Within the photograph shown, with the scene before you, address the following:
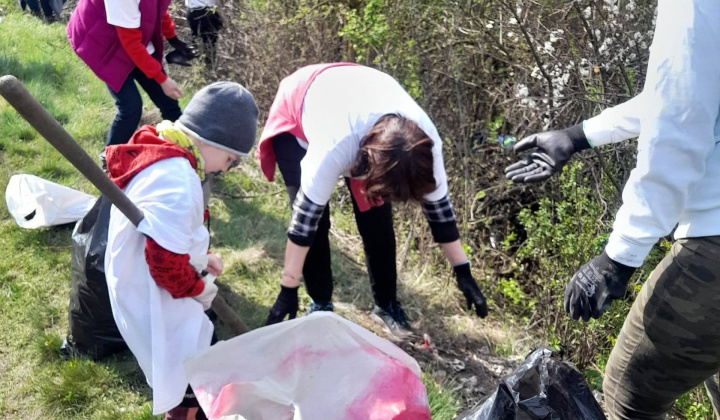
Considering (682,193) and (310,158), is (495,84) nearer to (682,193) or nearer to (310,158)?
(310,158)

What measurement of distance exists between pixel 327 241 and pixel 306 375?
962 millimetres

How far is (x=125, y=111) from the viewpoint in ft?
12.0

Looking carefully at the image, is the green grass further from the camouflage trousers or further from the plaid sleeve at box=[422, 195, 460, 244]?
the camouflage trousers

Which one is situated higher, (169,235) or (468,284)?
(169,235)

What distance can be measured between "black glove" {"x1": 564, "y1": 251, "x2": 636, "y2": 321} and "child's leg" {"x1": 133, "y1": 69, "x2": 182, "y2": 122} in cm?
287

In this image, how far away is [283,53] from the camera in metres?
4.80

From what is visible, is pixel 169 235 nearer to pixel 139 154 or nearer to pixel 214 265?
pixel 139 154

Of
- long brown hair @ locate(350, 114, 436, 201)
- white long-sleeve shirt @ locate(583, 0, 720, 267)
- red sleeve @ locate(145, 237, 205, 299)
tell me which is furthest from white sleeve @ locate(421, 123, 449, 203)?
red sleeve @ locate(145, 237, 205, 299)

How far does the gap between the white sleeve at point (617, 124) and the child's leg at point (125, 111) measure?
8.49 ft

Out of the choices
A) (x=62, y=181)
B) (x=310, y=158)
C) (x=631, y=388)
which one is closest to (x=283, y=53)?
(x=62, y=181)

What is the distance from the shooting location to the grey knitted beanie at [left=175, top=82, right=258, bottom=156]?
215 centimetres

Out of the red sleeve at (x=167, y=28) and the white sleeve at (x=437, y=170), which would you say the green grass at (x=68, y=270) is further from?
the red sleeve at (x=167, y=28)

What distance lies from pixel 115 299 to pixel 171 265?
255 millimetres

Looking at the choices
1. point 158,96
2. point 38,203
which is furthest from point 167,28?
point 38,203
